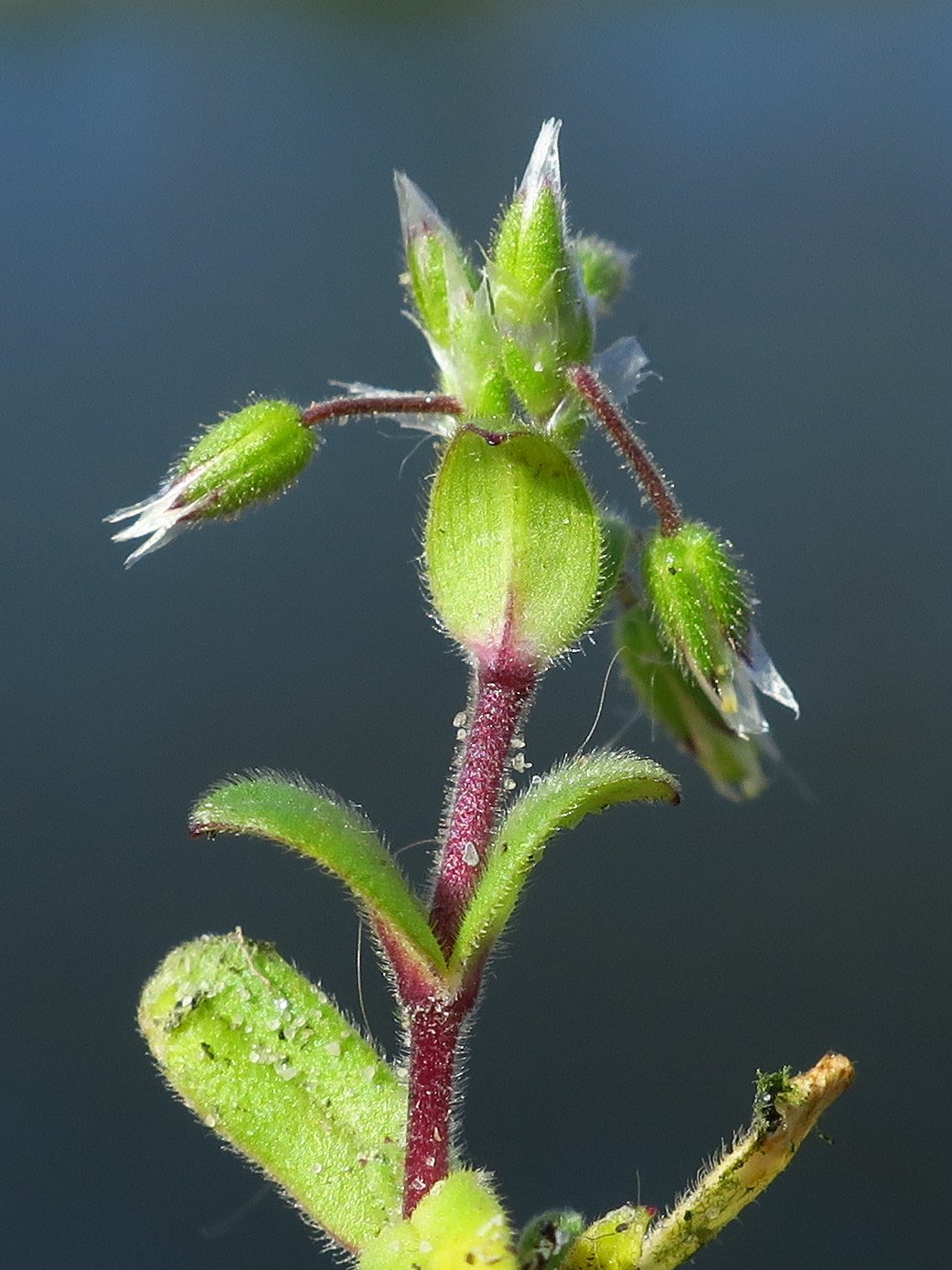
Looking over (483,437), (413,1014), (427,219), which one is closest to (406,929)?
(413,1014)

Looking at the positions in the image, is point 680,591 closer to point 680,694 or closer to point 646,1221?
point 680,694

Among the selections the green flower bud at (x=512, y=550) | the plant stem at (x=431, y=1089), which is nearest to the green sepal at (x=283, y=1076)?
the plant stem at (x=431, y=1089)

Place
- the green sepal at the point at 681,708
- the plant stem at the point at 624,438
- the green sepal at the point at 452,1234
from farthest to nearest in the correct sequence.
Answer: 1. the green sepal at the point at 681,708
2. the plant stem at the point at 624,438
3. the green sepal at the point at 452,1234

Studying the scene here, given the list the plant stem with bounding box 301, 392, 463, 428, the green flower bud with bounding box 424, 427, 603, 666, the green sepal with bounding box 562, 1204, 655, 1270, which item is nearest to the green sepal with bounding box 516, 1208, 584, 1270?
the green sepal with bounding box 562, 1204, 655, 1270

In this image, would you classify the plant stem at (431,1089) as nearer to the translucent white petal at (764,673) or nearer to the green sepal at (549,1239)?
the green sepal at (549,1239)

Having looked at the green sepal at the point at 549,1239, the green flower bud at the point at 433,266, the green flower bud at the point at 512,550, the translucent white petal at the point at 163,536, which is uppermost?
the green flower bud at the point at 433,266

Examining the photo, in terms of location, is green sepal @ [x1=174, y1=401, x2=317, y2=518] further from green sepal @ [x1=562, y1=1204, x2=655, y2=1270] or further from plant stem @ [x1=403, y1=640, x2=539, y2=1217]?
green sepal @ [x1=562, y1=1204, x2=655, y2=1270]
